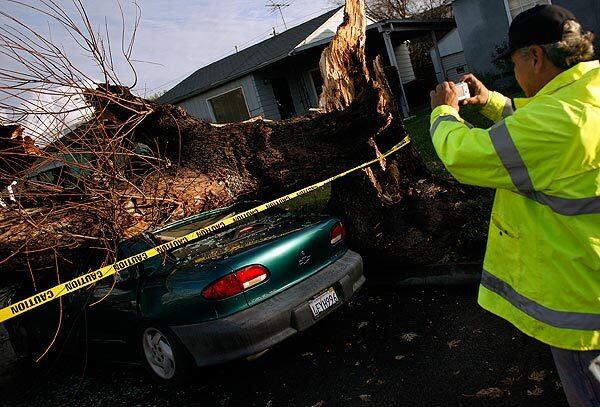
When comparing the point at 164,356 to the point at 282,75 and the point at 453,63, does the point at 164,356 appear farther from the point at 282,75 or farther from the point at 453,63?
the point at 453,63

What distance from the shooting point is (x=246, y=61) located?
64.3 ft

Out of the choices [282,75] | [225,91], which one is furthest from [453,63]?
[225,91]

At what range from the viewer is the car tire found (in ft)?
11.8

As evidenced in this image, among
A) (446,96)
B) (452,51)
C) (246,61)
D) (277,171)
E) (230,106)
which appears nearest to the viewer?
(446,96)

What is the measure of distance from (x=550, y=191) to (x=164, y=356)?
3.23m

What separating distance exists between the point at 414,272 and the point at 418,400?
79.4 inches

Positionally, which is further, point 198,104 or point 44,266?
point 198,104

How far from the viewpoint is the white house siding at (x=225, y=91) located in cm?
1834

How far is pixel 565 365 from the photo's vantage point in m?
1.69

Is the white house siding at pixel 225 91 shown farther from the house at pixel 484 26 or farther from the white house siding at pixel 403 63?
the white house siding at pixel 403 63

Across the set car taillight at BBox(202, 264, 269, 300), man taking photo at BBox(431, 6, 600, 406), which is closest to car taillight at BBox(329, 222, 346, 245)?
car taillight at BBox(202, 264, 269, 300)

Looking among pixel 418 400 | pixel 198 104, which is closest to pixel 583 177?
pixel 418 400

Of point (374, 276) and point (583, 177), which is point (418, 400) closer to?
point (583, 177)

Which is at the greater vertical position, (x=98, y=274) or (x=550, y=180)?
(x=550, y=180)
